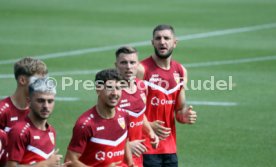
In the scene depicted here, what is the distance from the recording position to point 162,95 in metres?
11.7

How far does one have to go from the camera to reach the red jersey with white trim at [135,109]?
428 inches

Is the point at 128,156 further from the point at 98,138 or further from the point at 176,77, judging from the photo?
the point at 176,77

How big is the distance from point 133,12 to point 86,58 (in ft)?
23.6

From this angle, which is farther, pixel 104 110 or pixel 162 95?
pixel 162 95

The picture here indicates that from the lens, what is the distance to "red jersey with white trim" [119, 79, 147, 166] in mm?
10859

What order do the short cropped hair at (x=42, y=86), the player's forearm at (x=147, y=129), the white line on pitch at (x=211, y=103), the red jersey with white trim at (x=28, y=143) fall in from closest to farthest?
the red jersey with white trim at (x=28, y=143), the short cropped hair at (x=42, y=86), the player's forearm at (x=147, y=129), the white line on pitch at (x=211, y=103)

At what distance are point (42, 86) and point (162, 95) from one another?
3.00 metres

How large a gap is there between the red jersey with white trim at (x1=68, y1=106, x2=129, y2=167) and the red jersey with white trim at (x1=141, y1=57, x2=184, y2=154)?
195cm

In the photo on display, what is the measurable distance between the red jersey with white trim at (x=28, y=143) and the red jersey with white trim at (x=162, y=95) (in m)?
2.74

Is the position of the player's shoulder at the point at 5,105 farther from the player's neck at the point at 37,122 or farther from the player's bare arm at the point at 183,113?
the player's bare arm at the point at 183,113

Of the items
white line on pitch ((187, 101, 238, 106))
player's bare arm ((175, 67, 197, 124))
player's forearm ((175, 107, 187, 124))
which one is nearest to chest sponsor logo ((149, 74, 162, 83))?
player's bare arm ((175, 67, 197, 124))

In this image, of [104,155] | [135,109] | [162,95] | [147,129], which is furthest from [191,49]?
[104,155]

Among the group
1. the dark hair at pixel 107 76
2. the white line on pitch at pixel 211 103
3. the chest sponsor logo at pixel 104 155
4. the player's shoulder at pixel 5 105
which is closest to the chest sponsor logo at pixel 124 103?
the dark hair at pixel 107 76

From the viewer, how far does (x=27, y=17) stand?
90.8 feet
